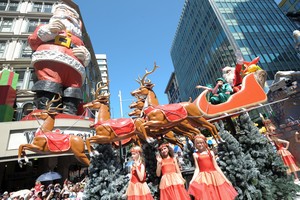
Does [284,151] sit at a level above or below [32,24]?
below

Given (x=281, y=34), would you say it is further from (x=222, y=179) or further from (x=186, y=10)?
(x=222, y=179)

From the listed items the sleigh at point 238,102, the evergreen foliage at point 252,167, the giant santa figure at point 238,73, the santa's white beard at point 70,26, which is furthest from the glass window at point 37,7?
the evergreen foliage at point 252,167

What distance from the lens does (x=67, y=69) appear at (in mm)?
11781

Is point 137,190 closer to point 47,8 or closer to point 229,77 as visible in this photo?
point 229,77

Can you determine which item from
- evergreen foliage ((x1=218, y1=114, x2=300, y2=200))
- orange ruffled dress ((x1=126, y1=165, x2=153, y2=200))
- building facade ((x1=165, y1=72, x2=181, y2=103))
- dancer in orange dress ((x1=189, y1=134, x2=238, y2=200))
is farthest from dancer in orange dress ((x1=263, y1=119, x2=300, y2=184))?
building facade ((x1=165, y1=72, x2=181, y2=103))

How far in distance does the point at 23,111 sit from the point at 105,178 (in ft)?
42.7

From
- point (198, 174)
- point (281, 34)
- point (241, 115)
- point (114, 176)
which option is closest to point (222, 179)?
point (198, 174)

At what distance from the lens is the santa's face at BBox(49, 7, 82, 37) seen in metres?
13.0

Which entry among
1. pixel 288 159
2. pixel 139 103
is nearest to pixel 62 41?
pixel 139 103

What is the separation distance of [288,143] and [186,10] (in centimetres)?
4437

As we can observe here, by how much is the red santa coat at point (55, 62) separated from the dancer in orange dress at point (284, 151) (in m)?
11.1

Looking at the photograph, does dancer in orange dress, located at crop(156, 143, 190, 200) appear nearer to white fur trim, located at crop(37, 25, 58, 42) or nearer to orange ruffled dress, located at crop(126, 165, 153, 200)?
orange ruffled dress, located at crop(126, 165, 153, 200)

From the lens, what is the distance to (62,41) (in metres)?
12.0

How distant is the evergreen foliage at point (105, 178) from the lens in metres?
4.71
